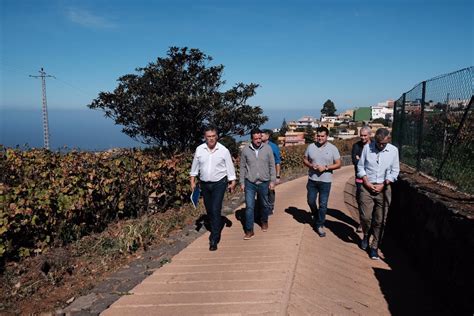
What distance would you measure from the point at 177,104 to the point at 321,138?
11.9m

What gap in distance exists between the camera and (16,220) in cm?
492

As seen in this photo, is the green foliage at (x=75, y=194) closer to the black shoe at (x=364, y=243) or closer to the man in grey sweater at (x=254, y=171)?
the man in grey sweater at (x=254, y=171)

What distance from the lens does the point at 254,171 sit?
5.86 meters

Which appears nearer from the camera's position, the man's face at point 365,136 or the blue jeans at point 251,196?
the blue jeans at point 251,196

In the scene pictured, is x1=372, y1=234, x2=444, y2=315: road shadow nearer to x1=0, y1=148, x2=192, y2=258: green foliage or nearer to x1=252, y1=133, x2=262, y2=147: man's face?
x1=252, y1=133, x2=262, y2=147: man's face

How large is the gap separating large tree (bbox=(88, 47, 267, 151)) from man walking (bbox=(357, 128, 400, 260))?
1233cm

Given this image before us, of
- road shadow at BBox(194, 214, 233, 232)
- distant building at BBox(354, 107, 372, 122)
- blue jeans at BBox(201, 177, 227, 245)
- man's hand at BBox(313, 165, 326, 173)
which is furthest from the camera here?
distant building at BBox(354, 107, 372, 122)

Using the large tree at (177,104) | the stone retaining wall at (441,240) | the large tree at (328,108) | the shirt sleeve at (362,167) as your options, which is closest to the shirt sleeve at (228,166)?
the shirt sleeve at (362,167)

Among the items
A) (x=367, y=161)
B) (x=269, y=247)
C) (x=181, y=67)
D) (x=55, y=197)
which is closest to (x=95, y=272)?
(x=55, y=197)

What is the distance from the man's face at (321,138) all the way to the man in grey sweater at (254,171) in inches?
31.2

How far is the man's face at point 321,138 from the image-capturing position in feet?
19.2

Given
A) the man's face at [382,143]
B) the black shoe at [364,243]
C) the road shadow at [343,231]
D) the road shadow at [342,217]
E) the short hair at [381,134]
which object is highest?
the short hair at [381,134]

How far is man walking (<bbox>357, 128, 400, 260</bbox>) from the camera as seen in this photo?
5.06 m

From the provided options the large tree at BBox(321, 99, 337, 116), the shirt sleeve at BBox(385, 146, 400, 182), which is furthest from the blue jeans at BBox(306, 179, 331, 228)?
the large tree at BBox(321, 99, 337, 116)
